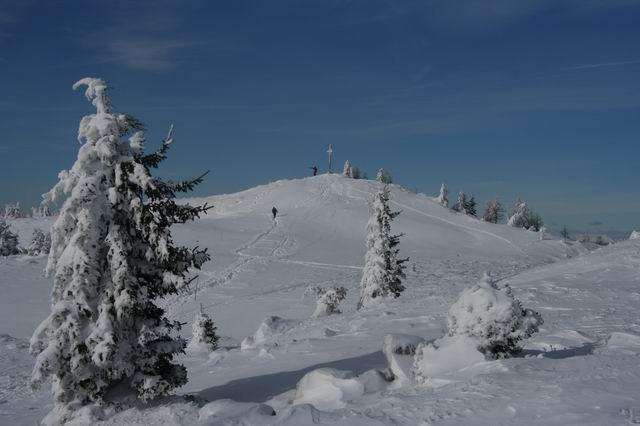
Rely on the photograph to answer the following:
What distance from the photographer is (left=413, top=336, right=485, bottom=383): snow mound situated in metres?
10.4

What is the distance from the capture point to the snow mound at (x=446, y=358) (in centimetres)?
1044

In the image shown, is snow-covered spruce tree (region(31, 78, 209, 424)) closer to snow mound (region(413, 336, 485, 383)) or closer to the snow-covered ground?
the snow-covered ground

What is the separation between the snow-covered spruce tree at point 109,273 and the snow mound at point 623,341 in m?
9.65

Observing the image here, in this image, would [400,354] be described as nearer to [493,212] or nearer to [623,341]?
[623,341]

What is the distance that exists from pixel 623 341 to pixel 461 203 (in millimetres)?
123270

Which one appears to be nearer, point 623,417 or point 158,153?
point 623,417

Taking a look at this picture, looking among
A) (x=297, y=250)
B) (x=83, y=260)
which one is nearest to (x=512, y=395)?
(x=83, y=260)

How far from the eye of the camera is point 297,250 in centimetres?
6850

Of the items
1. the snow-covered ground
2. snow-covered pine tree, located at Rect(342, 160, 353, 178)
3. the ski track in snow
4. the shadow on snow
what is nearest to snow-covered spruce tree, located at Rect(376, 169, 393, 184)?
snow-covered pine tree, located at Rect(342, 160, 353, 178)

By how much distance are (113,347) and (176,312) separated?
30.9 metres

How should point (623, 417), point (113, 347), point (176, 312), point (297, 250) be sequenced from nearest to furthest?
point (623, 417) → point (113, 347) → point (176, 312) → point (297, 250)

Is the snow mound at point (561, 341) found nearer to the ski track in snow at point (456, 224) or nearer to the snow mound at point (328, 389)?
the snow mound at point (328, 389)

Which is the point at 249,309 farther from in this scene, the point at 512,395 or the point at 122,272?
the point at 512,395

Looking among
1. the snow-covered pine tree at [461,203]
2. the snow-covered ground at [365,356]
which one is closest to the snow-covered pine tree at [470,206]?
the snow-covered pine tree at [461,203]
